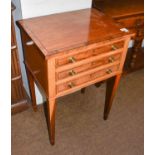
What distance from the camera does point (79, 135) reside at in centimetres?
161

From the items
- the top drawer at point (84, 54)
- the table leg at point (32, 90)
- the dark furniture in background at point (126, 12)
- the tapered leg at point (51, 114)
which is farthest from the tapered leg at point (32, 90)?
the dark furniture in background at point (126, 12)

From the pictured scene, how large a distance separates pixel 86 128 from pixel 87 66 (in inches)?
25.3

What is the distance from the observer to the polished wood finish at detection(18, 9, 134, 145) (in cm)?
111

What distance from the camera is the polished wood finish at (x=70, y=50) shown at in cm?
111

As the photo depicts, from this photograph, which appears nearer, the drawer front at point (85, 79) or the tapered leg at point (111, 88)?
the drawer front at point (85, 79)

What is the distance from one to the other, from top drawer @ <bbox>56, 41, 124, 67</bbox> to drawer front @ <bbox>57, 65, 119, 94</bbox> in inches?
5.3

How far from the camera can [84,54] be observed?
1173 mm

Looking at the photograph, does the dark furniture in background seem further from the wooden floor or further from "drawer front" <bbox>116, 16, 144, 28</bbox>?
the wooden floor

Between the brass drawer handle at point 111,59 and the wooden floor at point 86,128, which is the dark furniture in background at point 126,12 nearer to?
the brass drawer handle at point 111,59

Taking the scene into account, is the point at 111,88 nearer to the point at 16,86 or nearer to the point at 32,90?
the point at 32,90
